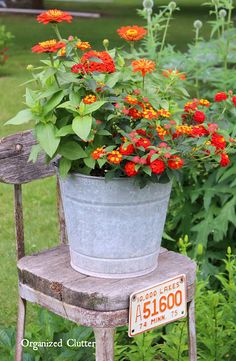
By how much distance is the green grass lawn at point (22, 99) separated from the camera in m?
4.49

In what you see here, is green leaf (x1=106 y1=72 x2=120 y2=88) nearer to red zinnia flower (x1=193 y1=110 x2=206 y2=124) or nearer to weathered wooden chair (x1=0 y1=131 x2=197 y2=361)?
red zinnia flower (x1=193 y1=110 x2=206 y2=124)

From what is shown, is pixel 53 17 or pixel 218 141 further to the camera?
pixel 218 141

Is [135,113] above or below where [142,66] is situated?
below

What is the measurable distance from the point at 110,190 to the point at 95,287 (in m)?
0.27

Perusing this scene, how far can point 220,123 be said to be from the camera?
2527 millimetres

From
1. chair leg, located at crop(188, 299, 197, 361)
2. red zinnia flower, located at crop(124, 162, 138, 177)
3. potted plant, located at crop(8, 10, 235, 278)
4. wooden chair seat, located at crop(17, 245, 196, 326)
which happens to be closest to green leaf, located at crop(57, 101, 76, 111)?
potted plant, located at crop(8, 10, 235, 278)

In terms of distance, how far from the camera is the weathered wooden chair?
7.28 feet

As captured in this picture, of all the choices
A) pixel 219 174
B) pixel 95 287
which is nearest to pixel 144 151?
pixel 95 287

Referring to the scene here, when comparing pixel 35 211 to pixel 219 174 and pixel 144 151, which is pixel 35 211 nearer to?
pixel 219 174

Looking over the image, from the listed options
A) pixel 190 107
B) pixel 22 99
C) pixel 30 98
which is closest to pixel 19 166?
pixel 30 98

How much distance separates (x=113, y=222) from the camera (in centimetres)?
224

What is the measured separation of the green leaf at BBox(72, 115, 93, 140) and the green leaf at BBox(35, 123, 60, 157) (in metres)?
0.07

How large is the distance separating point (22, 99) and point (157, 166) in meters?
7.02

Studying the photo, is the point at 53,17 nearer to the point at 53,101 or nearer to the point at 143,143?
the point at 53,101
